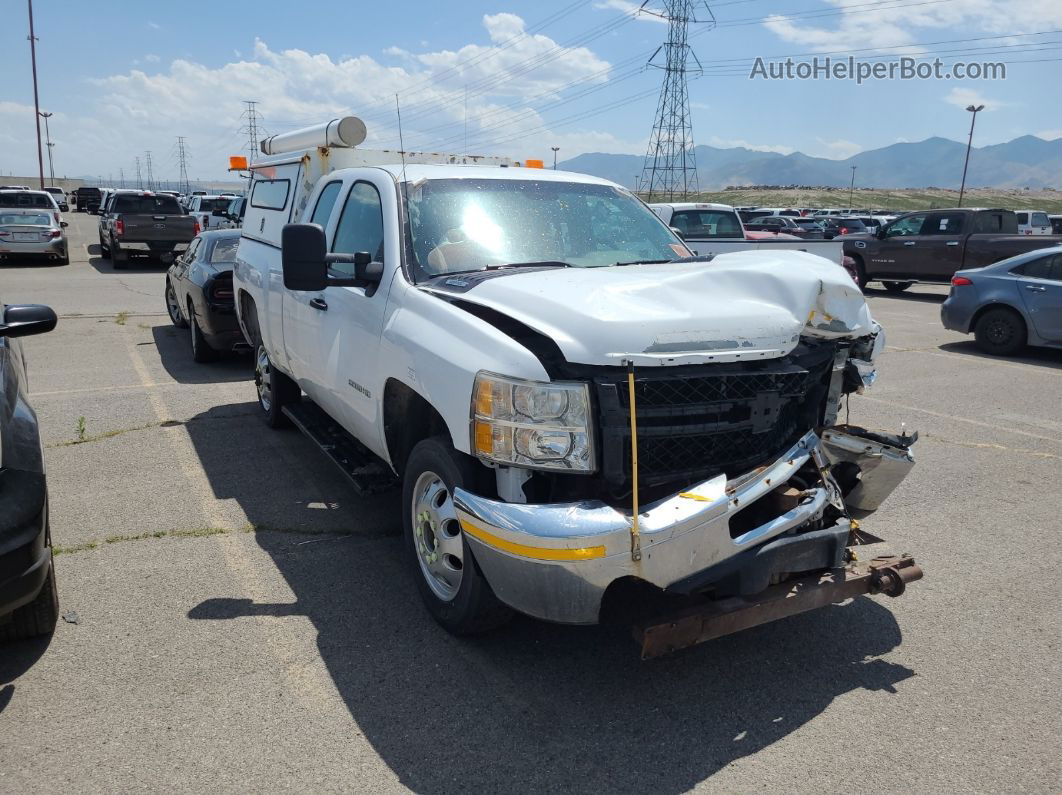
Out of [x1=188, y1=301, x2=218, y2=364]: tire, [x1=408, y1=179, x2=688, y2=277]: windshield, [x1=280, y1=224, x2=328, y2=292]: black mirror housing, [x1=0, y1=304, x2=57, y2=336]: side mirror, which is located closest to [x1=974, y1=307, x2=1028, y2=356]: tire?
[x1=408, y1=179, x2=688, y2=277]: windshield

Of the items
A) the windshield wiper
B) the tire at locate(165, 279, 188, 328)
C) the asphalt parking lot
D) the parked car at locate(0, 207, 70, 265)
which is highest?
the windshield wiper

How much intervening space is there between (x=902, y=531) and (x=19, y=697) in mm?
4644

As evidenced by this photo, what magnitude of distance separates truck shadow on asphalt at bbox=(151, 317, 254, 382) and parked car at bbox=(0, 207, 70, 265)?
483 inches

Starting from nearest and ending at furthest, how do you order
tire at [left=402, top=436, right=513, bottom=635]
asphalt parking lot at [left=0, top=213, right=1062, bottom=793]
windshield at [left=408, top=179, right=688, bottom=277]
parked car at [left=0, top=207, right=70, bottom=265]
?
asphalt parking lot at [left=0, top=213, right=1062, bottom=793] → tire at [left=402, top=436, right=513, bottom=635] → windshield at [left=408, top=179, right=688, bottom=277] → parked car at [left=0, top=207, right=70, bottom=265]

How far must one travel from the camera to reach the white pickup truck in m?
3.03

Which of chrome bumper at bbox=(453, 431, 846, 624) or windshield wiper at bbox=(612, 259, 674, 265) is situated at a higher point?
windshield wiper at bbox=(612, 259, 674, 265)

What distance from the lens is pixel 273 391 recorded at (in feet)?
22.4

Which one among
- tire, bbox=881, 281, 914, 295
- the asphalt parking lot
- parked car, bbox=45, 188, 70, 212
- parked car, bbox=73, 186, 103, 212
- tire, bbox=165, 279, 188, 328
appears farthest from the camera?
parked car, bbox=73, 186, 103, 212

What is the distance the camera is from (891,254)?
1962 cm

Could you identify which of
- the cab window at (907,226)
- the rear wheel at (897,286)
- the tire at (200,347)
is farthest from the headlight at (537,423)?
the rear wheel at (897,286)

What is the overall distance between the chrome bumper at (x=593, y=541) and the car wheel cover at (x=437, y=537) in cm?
45

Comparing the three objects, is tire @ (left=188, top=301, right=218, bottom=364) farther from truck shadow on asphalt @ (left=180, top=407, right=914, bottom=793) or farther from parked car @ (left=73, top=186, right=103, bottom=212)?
parked car @ (left=73, top=186, right=103, bottom=212)

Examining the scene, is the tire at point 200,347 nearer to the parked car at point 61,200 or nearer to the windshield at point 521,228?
the windshield at point 521,228

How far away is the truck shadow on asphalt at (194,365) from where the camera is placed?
30.8 ft
